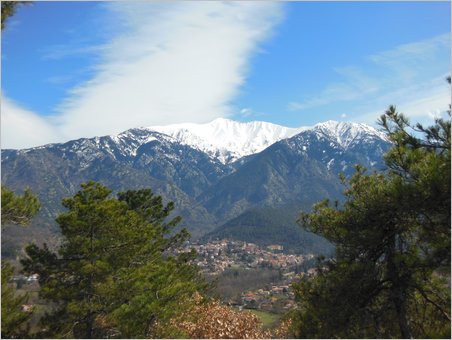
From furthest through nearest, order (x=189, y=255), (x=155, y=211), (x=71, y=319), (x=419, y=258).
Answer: (x=189, y=255)
(x=155, y=211)
(x=71, y=319)
(x=419, y=258)

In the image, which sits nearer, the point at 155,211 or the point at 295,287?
the point at 295,287

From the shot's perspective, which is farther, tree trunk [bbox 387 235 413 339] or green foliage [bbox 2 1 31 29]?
tree trunk [bbox 387 235 413 339]

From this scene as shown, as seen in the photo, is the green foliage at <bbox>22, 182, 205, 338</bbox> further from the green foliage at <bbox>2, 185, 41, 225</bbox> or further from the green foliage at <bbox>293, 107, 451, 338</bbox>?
the green foliage at <bbox>293, 107, 451, 338</bbox>

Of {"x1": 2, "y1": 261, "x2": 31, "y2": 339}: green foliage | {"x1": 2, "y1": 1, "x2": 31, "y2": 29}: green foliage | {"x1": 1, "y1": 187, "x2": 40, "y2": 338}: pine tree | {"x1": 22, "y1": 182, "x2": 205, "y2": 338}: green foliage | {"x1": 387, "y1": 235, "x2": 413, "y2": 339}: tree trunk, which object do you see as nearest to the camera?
{"x1": 2, "y1": 1, "x2": 31, "y2": 29}: green foliage

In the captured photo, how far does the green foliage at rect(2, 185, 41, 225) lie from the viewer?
11870 millimetres

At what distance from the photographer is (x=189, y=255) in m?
31.4

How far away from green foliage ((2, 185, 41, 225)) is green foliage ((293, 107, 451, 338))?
8198mm

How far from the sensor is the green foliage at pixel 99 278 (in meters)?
16.8

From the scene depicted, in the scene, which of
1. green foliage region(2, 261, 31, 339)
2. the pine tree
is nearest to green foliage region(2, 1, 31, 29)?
the pine tree

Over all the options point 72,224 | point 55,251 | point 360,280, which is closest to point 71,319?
point 55,251

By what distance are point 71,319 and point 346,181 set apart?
41.4ft

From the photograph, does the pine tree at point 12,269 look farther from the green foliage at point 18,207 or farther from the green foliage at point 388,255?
the green foliage at point 388,255

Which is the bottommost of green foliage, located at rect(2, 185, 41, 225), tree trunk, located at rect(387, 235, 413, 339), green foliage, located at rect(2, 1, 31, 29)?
tree trunk, located at rect(387, 235, 413, 339)

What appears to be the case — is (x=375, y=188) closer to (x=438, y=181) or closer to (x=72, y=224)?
(x=438, y=181)
